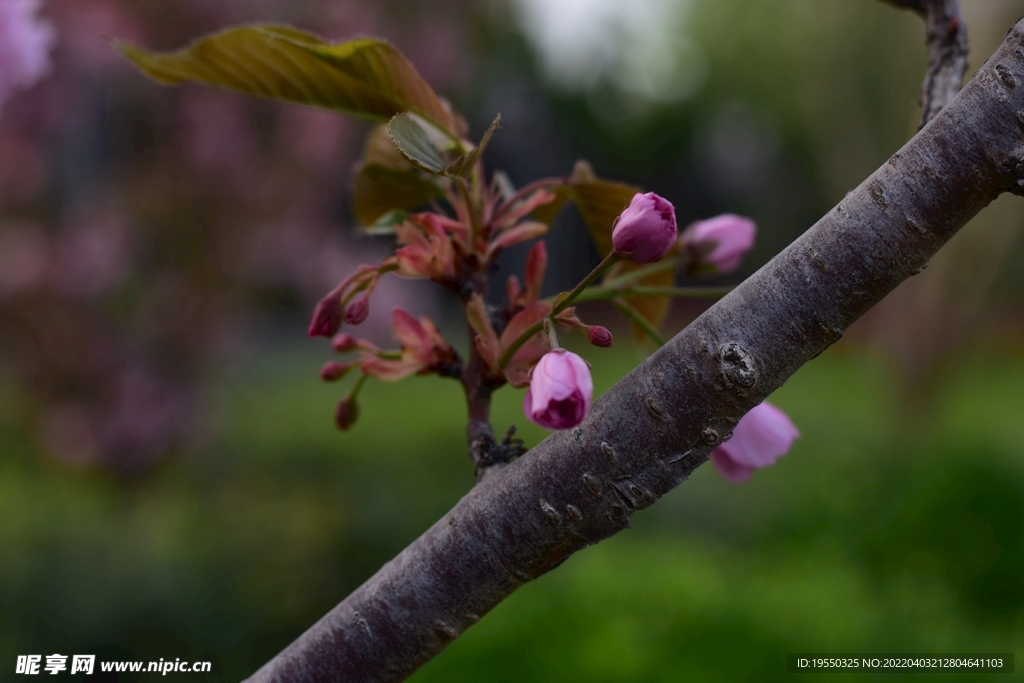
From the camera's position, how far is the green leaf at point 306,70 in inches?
17.4

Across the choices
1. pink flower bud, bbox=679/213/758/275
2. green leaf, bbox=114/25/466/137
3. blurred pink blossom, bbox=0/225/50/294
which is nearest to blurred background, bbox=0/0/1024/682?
blurred pink blossom, bbox=0/225/50/294

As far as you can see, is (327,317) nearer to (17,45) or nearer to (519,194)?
(519,194)

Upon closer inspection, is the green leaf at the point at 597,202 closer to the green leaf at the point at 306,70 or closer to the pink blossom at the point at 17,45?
the green leaf at the point at 306,70

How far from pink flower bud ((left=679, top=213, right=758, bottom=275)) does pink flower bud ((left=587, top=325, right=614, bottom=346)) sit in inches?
8.3

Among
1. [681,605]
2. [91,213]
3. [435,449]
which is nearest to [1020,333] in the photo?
[435,449]

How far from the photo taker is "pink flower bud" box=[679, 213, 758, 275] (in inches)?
23.1

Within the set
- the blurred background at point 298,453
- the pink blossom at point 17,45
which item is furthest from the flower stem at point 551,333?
the blurred background at point 298,453

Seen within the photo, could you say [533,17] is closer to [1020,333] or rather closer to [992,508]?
[992,508]

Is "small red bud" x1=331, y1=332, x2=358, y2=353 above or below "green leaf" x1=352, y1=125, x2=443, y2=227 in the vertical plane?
below

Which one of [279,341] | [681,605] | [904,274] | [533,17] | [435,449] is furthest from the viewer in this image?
[279,341]

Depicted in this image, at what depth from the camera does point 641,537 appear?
123 inches

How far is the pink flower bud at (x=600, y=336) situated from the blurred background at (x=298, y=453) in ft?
3.23

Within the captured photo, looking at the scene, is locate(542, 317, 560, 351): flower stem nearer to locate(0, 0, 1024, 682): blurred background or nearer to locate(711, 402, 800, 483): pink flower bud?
locate(711, 402, 800, 483): pink flower bud

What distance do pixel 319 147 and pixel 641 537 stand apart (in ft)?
6.45
